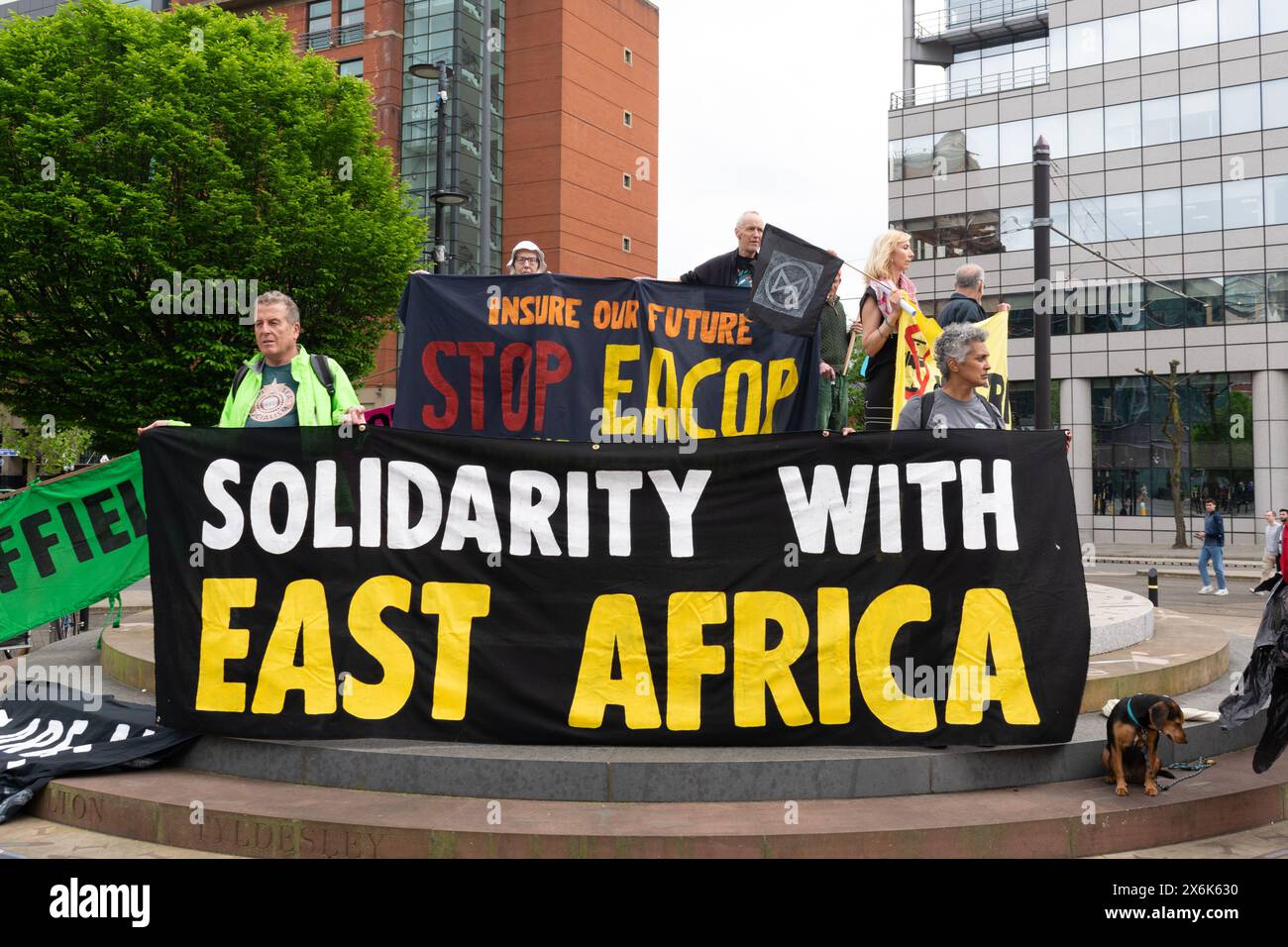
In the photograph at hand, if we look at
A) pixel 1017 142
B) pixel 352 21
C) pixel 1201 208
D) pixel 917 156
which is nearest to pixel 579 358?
pixel 1201 208

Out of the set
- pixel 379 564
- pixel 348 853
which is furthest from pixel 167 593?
pixel 348 853

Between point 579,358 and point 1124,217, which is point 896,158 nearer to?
point 1124,217

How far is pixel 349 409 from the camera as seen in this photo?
5852 millimetres

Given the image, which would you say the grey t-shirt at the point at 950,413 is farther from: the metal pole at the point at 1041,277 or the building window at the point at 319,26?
the building window at the point at 319,26

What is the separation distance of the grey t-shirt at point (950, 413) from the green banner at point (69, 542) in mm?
4828

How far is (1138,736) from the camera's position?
205 inches

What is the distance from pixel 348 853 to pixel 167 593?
195 centimetres

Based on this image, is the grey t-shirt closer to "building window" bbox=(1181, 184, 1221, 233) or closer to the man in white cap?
the man in white cap

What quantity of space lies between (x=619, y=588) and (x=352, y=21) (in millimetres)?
55189

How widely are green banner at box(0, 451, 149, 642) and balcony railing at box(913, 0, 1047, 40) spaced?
49208 mm

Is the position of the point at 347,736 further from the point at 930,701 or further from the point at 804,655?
the point at 930,701

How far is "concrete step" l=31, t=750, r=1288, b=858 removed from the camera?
14.9 ft

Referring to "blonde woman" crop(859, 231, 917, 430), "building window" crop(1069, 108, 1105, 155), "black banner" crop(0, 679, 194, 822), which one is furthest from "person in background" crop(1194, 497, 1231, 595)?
"building window" crop(1069, 108, 1105, 155)

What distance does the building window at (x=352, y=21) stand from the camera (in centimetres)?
5269
